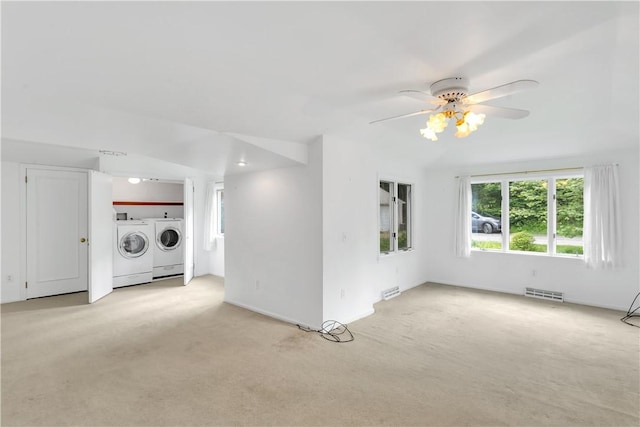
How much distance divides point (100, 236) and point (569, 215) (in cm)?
751

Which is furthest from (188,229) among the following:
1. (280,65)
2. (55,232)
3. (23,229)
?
(280,65)

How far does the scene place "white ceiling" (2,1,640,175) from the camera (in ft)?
5.27

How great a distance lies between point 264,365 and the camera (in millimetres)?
2838

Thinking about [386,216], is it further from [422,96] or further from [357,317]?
[422,96]

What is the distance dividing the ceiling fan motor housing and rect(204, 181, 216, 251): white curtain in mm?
5402

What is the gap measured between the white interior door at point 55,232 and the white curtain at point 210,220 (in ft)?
6.84

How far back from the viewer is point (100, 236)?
502 centimetres

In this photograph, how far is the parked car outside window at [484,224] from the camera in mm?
5582

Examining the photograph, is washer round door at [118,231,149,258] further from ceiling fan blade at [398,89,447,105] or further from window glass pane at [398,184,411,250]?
ceiling fan blade at [398,89,447,105]

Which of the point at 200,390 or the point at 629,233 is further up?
the point at 629,233

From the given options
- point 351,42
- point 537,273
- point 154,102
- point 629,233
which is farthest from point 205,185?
point 629,233

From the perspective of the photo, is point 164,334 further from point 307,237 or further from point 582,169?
point 582,169

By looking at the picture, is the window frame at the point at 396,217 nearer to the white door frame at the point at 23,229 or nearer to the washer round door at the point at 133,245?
the washer round door at the point at 133,245

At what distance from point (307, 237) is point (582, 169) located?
4349mm
